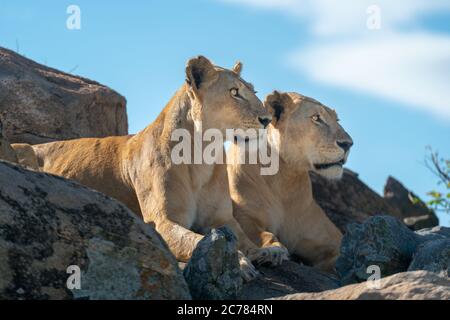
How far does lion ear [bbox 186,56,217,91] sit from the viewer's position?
41.7ft

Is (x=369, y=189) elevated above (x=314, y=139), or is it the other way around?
(x=314, y=139)

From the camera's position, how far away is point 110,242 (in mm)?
8391

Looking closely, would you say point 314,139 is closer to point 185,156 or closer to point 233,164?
A: point 233,164

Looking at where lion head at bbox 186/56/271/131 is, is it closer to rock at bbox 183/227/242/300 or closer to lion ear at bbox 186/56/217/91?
lion ear at bbox 186/56/217/91

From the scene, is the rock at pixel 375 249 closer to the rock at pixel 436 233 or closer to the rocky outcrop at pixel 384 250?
the rocky outcrop at pixel 384 250

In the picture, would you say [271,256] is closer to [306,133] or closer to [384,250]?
[384,250]

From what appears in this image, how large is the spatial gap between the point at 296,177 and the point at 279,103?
3.15 feet

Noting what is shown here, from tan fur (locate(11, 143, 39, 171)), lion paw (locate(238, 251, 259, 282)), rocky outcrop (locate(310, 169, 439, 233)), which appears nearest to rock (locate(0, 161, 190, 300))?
lion paw (locate(238, 251, 259, 282))

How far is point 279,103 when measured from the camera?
569 inches

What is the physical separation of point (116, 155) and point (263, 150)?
6.66 ft

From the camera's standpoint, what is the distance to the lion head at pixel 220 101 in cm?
1266

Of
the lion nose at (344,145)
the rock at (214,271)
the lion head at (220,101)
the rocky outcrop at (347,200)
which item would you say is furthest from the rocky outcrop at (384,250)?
the rocky outcrop at (347,200)
